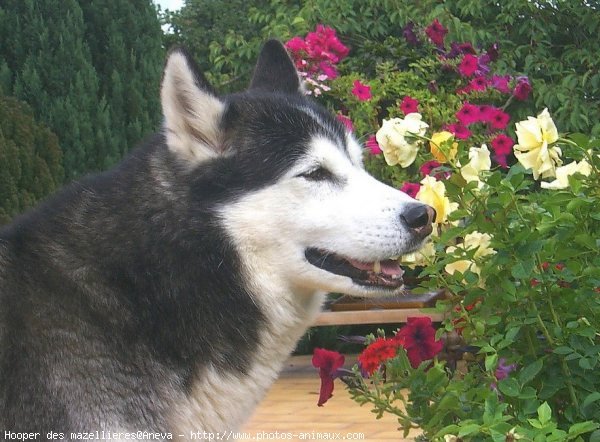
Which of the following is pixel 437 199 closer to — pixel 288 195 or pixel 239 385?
pixel 288 195

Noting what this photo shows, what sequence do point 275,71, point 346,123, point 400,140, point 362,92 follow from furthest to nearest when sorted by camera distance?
1. point 362,92
2. point 346,123
3. point 275,71
4. point 400,140

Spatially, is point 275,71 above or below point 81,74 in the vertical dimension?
above

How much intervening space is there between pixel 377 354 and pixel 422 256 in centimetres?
39

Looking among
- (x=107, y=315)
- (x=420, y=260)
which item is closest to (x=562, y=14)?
(x=420, y=260)

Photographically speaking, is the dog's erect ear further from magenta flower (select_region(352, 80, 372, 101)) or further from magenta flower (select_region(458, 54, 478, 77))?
magenta flower (select_region(458, 54, 478, 77))

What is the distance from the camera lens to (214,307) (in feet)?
9.85

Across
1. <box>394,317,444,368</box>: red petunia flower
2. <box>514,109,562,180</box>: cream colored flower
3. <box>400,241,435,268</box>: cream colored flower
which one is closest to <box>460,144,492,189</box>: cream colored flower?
<box>514,109,562,180</box>: cream colored flower

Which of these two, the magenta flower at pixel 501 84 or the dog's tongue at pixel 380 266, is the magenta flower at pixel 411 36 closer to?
the magenta flower at pixel 501 84

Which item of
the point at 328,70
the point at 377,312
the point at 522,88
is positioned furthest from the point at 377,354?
the point at 328,70

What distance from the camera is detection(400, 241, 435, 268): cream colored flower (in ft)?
9.93

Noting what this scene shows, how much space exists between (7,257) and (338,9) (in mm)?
6786

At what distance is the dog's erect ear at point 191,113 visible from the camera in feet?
9.83

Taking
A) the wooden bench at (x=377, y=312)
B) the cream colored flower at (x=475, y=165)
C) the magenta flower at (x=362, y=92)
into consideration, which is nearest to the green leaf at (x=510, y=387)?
the cream colored flower at (x=475, y=165)

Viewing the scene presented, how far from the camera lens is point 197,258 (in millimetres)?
2979
